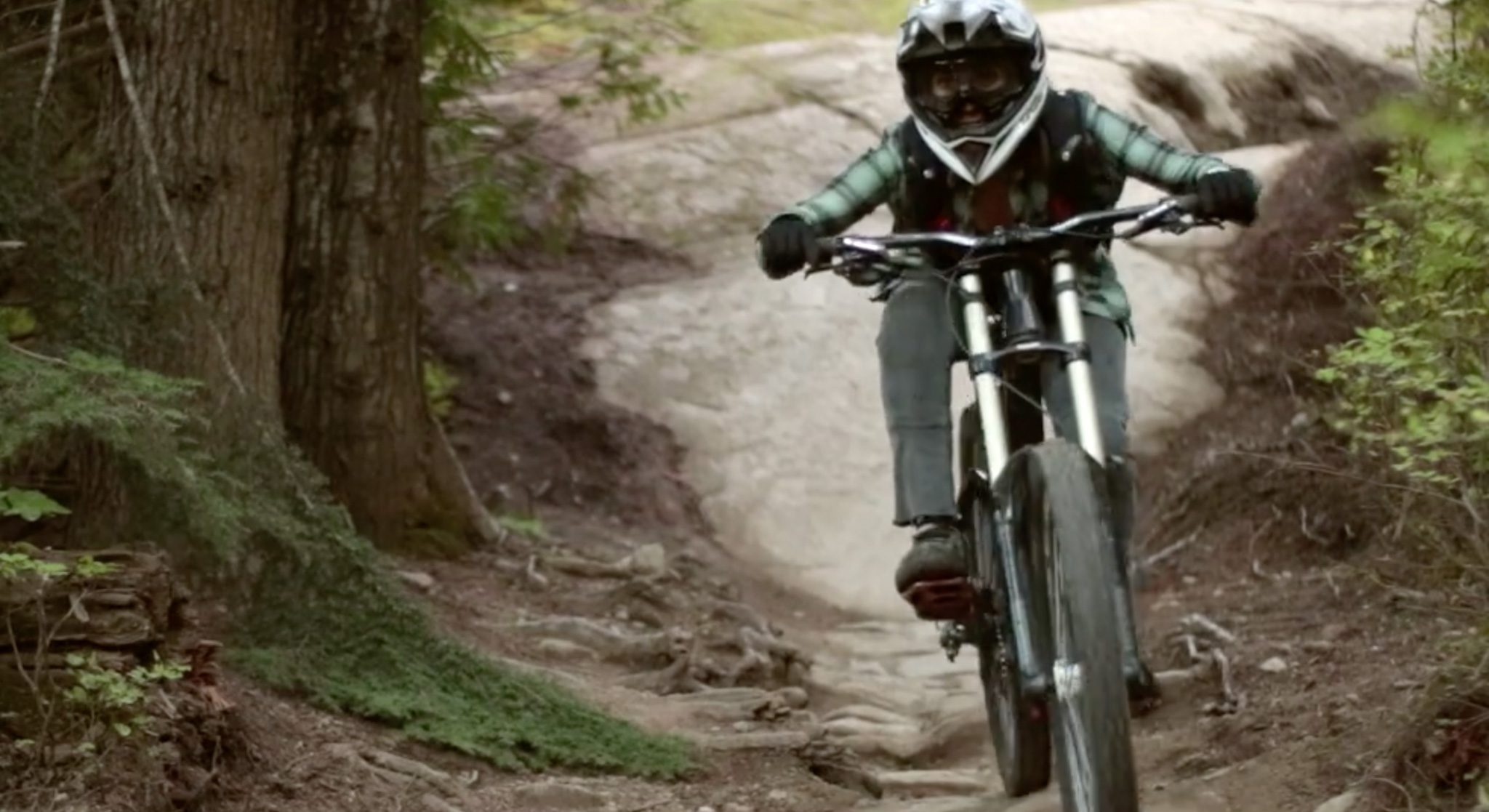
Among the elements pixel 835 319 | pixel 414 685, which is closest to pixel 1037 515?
pixel 414 685

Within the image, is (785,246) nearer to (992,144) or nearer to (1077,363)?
(992,144)

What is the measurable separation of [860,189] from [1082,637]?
1607 millimetres

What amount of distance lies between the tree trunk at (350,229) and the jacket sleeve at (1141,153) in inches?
158

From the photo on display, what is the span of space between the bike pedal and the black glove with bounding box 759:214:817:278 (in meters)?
0.88

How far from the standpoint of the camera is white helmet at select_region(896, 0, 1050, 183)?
215 inches

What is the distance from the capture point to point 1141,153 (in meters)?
5.57

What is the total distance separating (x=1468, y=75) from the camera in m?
6.14

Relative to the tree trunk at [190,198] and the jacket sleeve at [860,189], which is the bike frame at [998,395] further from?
the tree trunk at [190,198]

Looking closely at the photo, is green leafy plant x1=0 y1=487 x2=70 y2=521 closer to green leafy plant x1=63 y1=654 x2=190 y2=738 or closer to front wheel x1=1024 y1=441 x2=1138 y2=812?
green leafy plant x1=63 y1=654 x2=190 y2=738

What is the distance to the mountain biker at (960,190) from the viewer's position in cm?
542

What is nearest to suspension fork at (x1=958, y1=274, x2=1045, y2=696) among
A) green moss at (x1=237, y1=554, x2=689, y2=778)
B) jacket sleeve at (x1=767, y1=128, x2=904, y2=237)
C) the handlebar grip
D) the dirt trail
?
the handlebar grip

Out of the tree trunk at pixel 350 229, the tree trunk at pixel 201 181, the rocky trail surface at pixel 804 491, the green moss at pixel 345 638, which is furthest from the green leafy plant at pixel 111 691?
the tree trunk at pixel 350 229

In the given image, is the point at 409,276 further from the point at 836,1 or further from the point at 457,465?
the point at 836,1

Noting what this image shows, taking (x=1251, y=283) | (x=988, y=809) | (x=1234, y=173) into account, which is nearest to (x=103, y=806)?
(x=988, y=809)
